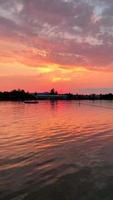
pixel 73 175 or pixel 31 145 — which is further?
pixel 31 145

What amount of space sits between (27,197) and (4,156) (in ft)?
27.5

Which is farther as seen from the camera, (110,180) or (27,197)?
(110,180)

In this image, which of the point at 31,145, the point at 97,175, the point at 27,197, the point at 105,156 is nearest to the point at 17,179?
the point at 27,197

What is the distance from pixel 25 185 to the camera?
1436 cm

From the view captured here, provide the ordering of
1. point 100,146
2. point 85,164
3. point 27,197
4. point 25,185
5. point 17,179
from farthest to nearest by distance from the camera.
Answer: point 100,146
point 85,164
point 17,179
point 25,185
point 27,197

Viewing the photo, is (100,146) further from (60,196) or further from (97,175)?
(60,196)

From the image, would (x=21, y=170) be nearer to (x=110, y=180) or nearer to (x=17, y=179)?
(x=17, y=179)

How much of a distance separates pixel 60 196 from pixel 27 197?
1.62 metres

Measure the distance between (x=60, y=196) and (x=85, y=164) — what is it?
19.6 ft

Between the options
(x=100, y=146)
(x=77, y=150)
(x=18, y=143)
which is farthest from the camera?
(x=18, y=143)

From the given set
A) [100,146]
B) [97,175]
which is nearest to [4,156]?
[97,175]

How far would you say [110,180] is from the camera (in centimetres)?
1534

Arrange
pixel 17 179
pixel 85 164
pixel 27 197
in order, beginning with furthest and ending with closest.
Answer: pixel 85 164 → pixel 17 179 → pixel 27 197

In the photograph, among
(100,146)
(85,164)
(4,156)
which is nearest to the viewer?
(85,164)
